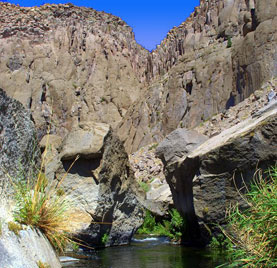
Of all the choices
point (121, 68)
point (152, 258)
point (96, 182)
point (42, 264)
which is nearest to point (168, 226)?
point (96, 182)

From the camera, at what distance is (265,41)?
3375cm

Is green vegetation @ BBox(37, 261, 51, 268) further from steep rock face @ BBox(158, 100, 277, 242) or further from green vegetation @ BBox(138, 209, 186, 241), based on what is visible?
green vegetation @ BBox(138, 209, 186, 241)

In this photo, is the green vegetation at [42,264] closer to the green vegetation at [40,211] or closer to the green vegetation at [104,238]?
the green vegetation at [40,211]

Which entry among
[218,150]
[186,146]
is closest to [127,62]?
[186,146]

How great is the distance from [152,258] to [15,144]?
231 inches

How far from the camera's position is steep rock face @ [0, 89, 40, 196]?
197 inches

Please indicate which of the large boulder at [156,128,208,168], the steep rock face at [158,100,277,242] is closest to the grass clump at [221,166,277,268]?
the steep rock face at [158,100,277,242]

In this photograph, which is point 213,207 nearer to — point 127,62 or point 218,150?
point 218,150

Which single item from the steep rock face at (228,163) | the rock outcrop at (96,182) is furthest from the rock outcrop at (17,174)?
the rock outcrop at (96,182)

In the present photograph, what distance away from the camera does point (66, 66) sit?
68.5 m

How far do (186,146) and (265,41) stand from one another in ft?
76.0

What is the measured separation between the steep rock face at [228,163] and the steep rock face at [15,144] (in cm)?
418

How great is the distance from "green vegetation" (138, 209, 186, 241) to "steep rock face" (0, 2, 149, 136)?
48.6 meters

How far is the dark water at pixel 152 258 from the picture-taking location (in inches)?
345
